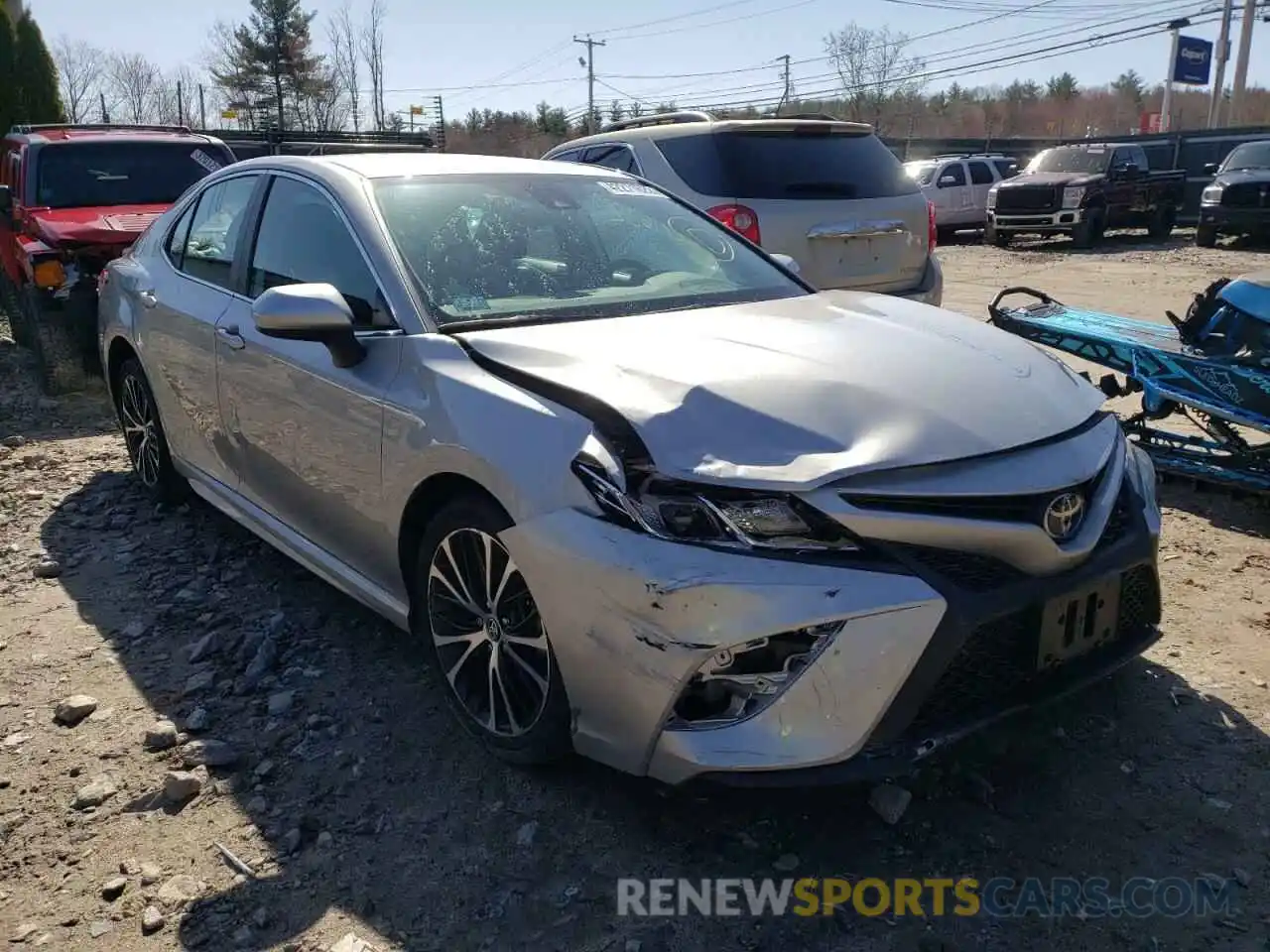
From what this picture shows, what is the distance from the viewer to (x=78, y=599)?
13.9ft

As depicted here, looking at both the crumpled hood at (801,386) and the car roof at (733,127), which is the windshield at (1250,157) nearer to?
the car roof at (733,127)

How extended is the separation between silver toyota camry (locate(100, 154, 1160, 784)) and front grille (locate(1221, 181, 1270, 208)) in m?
17.4

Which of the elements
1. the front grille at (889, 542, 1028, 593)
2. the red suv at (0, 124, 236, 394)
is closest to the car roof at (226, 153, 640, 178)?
the front grille at (889, 542, 1028, 593)

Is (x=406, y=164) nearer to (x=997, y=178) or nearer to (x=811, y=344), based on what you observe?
(x=811, y=344)

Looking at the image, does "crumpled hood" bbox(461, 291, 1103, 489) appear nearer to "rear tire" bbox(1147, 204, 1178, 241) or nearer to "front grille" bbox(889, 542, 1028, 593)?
"front grille" bbox(889, 542, 1028, 593)

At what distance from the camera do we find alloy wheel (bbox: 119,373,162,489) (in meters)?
5.00

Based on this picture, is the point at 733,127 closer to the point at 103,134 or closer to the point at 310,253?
the point at 310,253

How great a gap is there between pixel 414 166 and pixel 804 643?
2.38 m

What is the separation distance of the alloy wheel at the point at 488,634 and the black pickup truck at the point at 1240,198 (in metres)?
19.0

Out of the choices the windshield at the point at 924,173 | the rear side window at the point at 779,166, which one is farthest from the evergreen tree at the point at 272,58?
the rear side window at the point at 779,166

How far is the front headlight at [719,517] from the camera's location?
2.30m

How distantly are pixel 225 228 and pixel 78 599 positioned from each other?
1628 millimetres

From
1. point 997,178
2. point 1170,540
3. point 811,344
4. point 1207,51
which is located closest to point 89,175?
point 811,344

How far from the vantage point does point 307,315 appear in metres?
2.99
